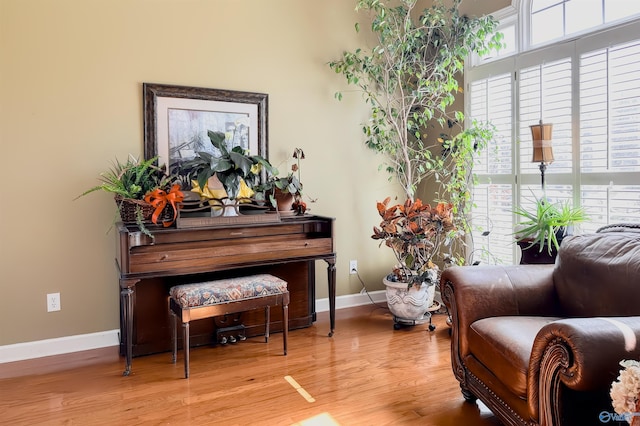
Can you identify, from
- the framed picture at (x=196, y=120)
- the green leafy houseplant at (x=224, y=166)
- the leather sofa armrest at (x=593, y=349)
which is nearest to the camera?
the leather sofa armrest at (x=593, y=349)

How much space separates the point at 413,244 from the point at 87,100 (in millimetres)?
2520

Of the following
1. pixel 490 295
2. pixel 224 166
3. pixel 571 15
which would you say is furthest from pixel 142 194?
pixel 571 15

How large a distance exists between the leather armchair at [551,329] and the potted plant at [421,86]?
1374 millimetres

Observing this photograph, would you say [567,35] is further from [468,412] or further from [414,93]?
[468,412]

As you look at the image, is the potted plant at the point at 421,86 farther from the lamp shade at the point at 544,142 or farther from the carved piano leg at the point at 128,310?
the carved piano leg at the point at 128,310

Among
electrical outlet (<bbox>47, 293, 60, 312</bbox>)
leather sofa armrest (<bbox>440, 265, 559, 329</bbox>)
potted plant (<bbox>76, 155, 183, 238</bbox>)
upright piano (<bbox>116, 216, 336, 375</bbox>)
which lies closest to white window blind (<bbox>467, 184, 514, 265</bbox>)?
leather sofa armrest (<bbox>440, 265, 559, 329</bbox>)

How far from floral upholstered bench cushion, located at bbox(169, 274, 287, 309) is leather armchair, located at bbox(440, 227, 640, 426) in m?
1.16

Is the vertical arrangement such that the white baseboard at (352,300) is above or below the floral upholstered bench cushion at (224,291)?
below

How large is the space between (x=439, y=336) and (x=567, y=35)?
2284 millimetres

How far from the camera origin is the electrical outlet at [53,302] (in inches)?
119

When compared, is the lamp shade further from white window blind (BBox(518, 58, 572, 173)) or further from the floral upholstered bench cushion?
the floral upholstered bench cushion

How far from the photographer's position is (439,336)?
337 cm

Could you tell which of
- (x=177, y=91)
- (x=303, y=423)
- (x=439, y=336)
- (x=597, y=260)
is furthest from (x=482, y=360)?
(x=177, y=91)

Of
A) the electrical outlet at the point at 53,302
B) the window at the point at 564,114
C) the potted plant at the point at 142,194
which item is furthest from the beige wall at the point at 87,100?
the window at the point at 564,114
